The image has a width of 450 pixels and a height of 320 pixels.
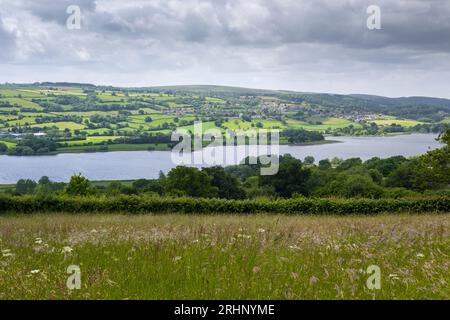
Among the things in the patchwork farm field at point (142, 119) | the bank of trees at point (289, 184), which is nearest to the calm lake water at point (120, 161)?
the patchwork farm field at point (142, 119)

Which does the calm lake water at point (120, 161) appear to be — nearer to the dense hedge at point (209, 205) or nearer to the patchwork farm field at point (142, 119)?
the patchwork farm field at point (142, 119)

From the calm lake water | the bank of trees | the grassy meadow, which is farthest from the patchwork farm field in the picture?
the grassy meadow

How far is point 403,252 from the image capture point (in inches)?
281

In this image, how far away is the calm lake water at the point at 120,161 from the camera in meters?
100

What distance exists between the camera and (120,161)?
114m

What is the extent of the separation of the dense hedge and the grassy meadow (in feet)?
44.1

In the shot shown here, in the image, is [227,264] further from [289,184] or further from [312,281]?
[289,184]

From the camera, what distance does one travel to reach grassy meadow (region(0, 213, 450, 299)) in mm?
5180

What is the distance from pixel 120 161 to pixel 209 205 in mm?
94198

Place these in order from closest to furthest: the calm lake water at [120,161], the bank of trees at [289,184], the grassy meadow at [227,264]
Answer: the grassy meadow at [227,264] < the bank of trees at [289,184] < the calm lake water at [120,161]

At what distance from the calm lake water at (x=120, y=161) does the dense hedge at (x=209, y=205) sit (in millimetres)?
71950

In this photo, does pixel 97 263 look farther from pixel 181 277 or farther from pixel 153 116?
pixel 153 116
